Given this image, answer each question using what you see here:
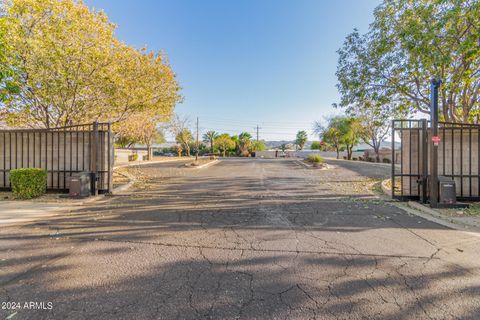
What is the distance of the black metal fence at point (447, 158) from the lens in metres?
6.98

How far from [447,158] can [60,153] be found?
13058 millimetres

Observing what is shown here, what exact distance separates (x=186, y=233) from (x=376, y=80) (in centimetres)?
1027

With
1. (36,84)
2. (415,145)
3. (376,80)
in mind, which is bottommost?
(415,145)

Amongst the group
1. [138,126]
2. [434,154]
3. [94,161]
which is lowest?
[94,161]

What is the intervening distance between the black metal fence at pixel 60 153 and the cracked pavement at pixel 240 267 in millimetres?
2815

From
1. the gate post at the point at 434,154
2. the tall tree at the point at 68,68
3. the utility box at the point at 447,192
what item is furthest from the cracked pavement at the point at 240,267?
the tall tree at the point at 68,68

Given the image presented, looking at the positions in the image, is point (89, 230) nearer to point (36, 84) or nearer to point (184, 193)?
point (184, 193)

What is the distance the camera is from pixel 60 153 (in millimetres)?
8289

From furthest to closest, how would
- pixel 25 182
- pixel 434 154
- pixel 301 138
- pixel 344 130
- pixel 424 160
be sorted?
pixel 301 138, pixel 344 130, pixel 25 182, pixel 424 160, pixel 434 154

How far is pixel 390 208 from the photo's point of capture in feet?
21.3

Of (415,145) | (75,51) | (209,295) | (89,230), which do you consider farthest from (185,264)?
(75,51)

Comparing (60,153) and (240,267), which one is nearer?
(240,267)

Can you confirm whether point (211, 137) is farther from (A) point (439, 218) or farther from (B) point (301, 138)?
(A) point (439, 218)

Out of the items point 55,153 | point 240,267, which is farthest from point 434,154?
point 55,153
